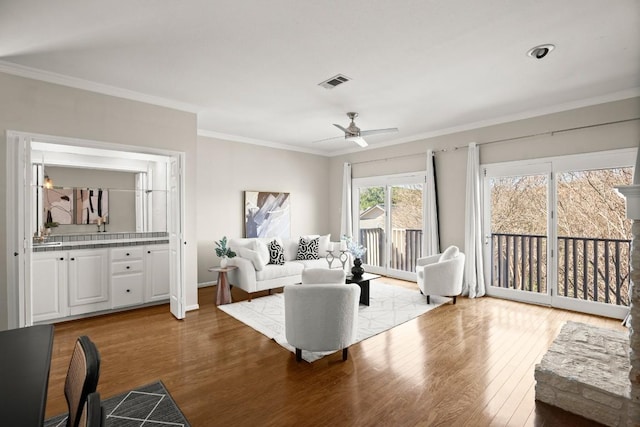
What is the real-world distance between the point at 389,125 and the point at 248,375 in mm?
4292

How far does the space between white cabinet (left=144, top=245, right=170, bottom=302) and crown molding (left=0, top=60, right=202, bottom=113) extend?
2.02 meters

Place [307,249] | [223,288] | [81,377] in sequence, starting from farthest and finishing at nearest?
[307,249] < [223,288] < [81,377]

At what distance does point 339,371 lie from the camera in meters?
2.73

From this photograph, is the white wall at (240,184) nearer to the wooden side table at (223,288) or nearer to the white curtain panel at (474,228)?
the wooden side table at (223,288)

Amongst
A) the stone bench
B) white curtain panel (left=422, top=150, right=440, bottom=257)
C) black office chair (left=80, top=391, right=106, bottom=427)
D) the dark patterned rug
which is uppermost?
white curtain panel (left=422, top=150, right=440, bottom=257)

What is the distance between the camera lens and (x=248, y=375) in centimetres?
268

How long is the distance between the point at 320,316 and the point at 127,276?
10.1 feet

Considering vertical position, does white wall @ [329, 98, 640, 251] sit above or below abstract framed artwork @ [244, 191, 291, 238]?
above

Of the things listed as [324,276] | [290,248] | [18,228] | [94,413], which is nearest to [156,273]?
[18,228]

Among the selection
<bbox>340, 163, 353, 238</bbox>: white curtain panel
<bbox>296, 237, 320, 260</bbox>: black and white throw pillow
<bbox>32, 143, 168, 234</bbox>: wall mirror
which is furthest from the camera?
<bbox>340, 163, 353, 238</bbox>: white curtain panel

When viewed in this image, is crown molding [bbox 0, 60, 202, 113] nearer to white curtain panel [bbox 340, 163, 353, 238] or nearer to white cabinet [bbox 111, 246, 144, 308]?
white cabinet [bbox 111, 246, 144, 308]

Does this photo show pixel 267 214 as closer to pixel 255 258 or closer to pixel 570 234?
pixel 255 258

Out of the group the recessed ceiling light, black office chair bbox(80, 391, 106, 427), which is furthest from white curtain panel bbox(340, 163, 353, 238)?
black office chair bbox(80, 391, 106, 427)

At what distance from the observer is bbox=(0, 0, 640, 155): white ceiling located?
2311 mm
